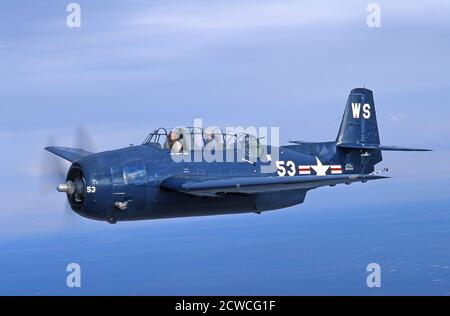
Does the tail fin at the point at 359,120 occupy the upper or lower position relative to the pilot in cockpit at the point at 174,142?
upper

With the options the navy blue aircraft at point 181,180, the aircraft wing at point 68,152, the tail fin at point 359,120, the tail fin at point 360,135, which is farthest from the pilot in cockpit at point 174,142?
the tail fin at point 359,120

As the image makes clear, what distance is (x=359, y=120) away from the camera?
28.0 m

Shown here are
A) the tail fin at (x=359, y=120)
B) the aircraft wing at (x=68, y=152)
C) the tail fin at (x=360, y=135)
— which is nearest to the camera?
the aircraft wing at (x=68, y=152)

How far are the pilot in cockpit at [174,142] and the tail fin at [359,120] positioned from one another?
727 centimetres

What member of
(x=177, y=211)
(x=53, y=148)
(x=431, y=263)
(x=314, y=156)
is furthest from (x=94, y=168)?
(x=431, y=263)

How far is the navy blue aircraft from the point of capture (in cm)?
2050

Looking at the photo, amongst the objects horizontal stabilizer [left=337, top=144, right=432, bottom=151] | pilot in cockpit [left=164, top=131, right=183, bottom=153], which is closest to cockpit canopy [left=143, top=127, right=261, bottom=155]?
pilot in cockpit [left=164, top=131, right=183, bottom=153]

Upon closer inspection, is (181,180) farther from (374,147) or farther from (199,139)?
(374,147)

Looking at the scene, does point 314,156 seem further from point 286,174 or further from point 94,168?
point 94,168

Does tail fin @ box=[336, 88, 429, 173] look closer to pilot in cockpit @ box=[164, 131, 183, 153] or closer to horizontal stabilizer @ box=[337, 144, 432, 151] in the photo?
horizontal stabilizer @ box=[337, 144, 432, 151]

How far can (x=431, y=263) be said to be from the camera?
61000mm

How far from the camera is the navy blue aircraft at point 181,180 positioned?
67.3ft

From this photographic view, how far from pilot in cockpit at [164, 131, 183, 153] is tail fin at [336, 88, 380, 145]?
7274 mm

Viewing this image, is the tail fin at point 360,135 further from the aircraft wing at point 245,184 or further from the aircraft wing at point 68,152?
the aircraft wing at point 68,152
